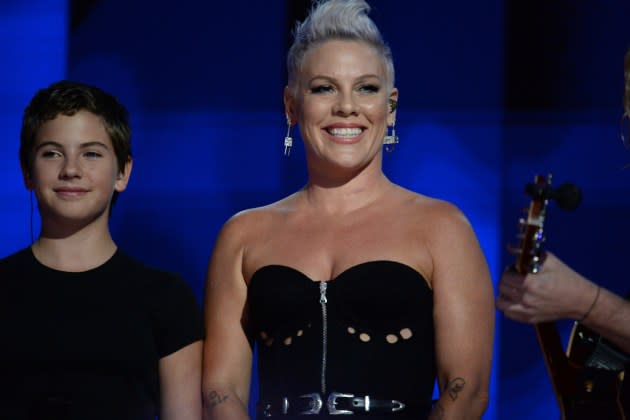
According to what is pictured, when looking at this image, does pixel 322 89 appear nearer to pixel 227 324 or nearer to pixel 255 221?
pixel 255 221

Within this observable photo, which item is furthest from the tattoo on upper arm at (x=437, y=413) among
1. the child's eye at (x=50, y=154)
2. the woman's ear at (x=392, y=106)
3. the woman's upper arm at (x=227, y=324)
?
the child's eye at (x=50, y=154)

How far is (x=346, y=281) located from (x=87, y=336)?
2.35ft

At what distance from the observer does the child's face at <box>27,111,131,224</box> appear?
9.59ft

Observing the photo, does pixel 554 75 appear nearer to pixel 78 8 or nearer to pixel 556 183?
pixel 556 183

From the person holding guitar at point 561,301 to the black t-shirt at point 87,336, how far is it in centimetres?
106

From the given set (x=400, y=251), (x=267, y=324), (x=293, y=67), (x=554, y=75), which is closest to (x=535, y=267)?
(x=400, y=251)

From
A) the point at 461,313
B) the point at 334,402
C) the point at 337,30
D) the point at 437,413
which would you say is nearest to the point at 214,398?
the point at 334,402

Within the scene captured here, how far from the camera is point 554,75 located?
12.3 feet

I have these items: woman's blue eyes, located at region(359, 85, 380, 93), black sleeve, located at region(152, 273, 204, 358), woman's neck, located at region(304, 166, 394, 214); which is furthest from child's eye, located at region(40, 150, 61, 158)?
woman's blue eyes, located at region(359, 85, 380, 93)

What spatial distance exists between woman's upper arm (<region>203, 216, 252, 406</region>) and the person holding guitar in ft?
3.17

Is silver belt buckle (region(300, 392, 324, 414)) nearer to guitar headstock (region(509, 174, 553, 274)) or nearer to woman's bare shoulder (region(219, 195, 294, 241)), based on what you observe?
woman's bare shoulder (region(219, 195, 294, 241))

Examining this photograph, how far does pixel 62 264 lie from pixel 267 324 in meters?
0.60

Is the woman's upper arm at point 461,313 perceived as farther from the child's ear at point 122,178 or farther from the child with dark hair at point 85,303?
the child's ear at point 122,178

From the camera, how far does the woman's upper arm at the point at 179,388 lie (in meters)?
2.96
